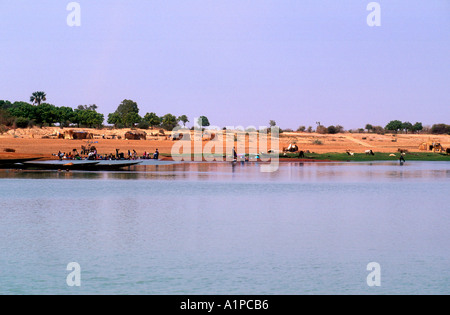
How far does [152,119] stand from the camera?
427 ft

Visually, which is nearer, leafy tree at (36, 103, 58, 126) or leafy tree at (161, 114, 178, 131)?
leafy tree at (36, 103, 58, 126)

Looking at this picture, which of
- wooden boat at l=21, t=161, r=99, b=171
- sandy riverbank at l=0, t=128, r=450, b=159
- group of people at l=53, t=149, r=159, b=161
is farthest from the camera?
sandy riverbank at l=0, t=128, r=450, b=159

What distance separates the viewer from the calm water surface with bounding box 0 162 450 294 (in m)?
12.9

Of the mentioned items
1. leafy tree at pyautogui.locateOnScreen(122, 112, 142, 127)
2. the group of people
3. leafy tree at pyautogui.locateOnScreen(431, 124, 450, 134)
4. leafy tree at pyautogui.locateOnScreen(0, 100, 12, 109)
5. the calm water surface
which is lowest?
the calm water surface

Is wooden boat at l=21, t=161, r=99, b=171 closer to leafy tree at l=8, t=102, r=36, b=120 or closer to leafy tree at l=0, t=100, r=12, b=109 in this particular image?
leafy tree at l=8, t=102, r=36, b=120

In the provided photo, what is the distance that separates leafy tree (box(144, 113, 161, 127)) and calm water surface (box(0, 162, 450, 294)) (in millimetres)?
97512

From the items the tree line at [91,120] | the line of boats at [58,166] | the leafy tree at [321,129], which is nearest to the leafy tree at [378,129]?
the tree line at [91,120]

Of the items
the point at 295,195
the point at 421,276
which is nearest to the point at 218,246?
the point at 421,276

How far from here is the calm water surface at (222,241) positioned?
42.4ft

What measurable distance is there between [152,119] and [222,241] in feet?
376

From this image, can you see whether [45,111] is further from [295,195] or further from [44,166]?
[295,195]

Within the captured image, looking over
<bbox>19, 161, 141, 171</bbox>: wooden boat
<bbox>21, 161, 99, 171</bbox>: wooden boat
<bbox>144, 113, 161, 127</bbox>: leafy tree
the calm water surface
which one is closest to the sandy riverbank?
<bbox>21, 161, 99, 171</bbox>: wooden boat
